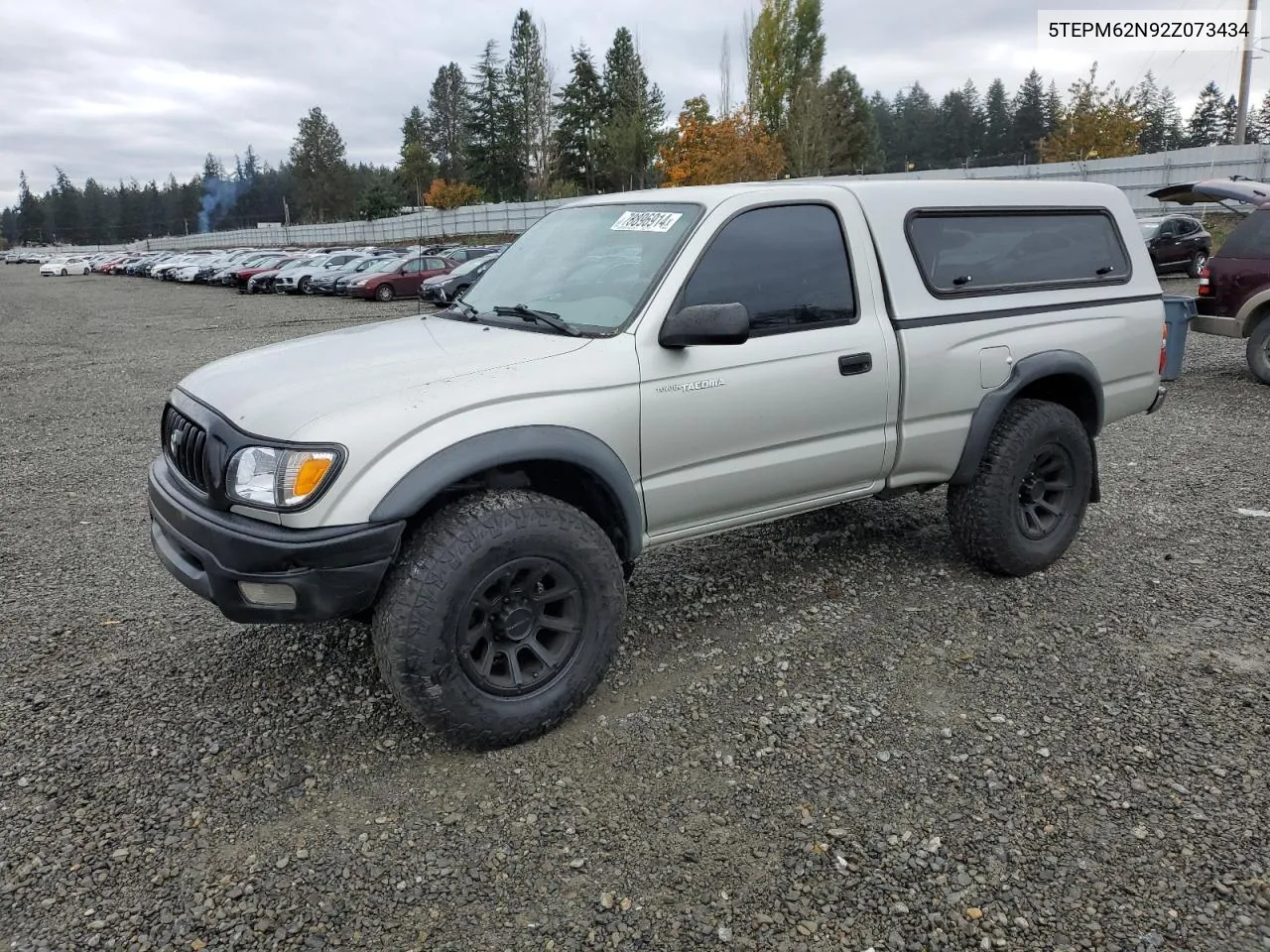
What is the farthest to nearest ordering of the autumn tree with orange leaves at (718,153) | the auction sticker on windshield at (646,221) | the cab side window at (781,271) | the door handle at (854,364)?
1. the autumn tree with orange leaves at (718,153)
2. the door handle at (854,364)
3. the auction sticker on windshield at (646,221)
4. the cab side window at (781,271)

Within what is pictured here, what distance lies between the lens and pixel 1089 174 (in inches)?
1100

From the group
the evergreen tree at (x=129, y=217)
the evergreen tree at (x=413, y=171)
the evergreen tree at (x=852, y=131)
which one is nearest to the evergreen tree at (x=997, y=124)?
the evergreen tree at (x=852, y=131)

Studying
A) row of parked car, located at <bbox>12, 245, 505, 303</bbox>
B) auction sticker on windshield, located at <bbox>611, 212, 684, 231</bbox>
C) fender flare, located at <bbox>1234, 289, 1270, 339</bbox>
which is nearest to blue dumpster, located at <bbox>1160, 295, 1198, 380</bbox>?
auction sticker on windshield, located at <bbox>611, 212, 684, 231</bbox>

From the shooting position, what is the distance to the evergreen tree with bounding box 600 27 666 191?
5425 centimetres

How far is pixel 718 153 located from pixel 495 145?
109 ft

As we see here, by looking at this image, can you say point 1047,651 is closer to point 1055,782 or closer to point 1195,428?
point 1055,782

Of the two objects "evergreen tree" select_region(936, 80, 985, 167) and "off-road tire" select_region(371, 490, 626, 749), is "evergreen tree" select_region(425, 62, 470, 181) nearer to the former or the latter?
"evergreen tree" select_region(936, 80, 985, 167)

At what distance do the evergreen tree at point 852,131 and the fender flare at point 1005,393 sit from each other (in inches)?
2057

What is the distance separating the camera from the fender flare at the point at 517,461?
2859mm

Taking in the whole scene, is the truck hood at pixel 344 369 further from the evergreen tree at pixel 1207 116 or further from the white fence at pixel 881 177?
the evergreen tree at pixel 1207 116

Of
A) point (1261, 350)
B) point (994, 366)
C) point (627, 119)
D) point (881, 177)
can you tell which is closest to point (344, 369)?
point (994, 366)

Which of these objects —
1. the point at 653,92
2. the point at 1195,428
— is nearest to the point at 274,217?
the point at 653,92

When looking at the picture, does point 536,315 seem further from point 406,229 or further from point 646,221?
point 406,229

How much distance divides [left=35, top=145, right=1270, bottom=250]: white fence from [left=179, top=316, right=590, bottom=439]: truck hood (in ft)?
7.55
